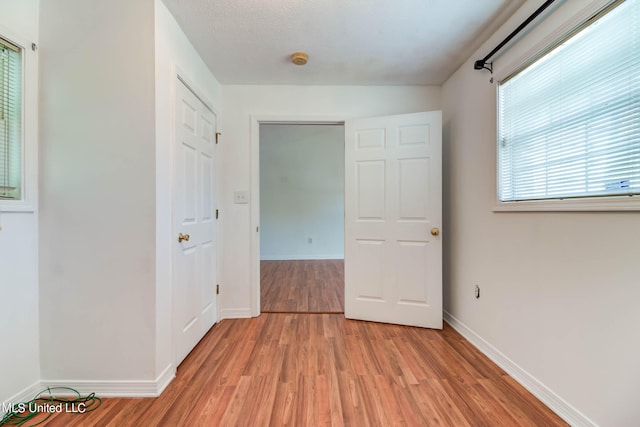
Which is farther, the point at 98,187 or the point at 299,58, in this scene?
the point at 299,58

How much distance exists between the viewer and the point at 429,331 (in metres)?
2.33

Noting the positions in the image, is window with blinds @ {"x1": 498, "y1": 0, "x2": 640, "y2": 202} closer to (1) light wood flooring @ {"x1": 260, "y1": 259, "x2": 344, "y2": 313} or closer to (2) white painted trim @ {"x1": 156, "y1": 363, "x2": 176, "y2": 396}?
(1) light wood flooring @ {"x1": 260, "y1": 259, "x2": 344, "y2": 313}

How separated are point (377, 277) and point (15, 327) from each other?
2463 mm

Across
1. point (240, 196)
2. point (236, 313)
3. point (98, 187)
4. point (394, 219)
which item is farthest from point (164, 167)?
point (394, 219)

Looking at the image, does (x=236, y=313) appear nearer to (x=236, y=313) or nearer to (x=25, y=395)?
(x=236, y=313)

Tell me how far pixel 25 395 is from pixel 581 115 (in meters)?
3.25

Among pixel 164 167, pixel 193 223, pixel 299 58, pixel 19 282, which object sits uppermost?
pixel 299 58

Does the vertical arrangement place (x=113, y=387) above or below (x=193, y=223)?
below

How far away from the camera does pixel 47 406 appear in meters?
1.42

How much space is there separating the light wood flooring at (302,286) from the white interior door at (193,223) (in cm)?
83

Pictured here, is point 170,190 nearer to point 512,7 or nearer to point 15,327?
point 15,327

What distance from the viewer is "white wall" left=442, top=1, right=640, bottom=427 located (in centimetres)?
112

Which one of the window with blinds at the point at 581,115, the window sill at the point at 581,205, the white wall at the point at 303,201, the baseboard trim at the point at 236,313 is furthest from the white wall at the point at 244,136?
the white wall at the point at 303,201

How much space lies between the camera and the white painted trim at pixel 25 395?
53.1 inches
